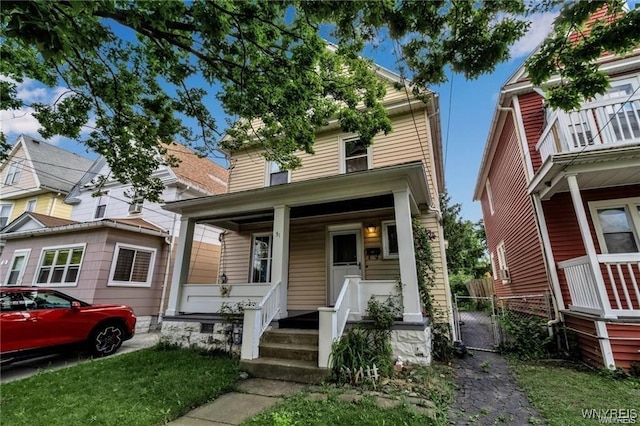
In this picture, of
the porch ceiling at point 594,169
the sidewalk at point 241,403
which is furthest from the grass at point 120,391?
the porch ceiling at point 594,169

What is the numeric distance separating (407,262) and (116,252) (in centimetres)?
937

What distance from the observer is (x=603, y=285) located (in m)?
4.90

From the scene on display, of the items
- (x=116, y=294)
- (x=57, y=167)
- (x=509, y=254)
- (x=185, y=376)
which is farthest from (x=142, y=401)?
(x=57, y=167)

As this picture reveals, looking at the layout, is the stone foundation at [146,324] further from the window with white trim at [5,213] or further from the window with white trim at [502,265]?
the window with white trim at [502,265]

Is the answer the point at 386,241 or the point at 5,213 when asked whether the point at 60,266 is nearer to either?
the point at 5,213

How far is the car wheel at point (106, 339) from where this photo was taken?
20.4 ft

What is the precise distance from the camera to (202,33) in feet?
11.9

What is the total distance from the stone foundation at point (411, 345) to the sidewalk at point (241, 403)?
1742 millimetres

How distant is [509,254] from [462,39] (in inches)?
362

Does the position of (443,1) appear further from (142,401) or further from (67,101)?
(67,101)

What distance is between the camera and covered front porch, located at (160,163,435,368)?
512cm

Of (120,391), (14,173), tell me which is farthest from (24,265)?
(120,391)

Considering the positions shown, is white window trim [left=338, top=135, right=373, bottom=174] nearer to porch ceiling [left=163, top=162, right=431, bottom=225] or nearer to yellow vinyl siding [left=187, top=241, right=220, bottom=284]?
porch ceiling [left=163, top=162, right=431, bottom=225]

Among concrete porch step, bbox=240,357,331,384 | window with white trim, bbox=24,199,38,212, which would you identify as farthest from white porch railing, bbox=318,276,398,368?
window with white trim, bbox=24,199,38,212
